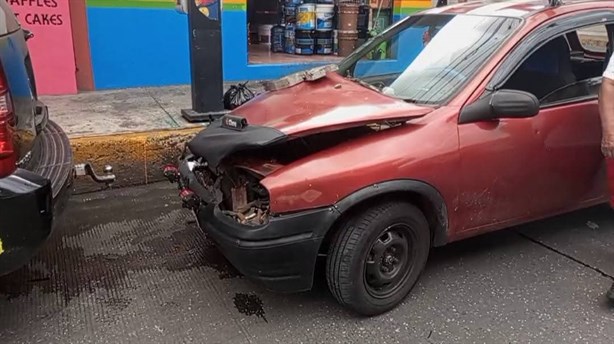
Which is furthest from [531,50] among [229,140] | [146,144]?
[146,144]

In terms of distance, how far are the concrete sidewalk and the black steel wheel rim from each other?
110 inches

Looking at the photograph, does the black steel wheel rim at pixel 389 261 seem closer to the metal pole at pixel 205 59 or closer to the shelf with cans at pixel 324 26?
the metal pole at pixel 205 59

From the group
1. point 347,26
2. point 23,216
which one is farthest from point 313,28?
point 23,216

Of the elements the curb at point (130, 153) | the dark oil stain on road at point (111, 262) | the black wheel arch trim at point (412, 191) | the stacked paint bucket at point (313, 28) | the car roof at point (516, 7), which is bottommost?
the dark oil stain on road at point (111, 262)

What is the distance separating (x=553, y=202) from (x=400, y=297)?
125cm

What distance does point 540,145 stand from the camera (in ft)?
11.3

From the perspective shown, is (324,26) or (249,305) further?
(324,26)

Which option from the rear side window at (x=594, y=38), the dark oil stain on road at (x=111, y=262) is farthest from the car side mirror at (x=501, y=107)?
the dark oil stain on road at (x=111, y=262)

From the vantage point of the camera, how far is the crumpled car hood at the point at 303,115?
292 cm

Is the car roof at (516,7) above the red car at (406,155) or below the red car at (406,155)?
above

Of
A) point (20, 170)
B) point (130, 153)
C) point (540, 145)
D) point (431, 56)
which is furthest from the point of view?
point (130, 153)

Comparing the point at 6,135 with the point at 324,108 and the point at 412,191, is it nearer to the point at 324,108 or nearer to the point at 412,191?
the point at 324,108

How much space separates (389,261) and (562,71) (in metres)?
1.84

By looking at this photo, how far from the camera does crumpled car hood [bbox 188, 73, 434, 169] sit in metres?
2.92
